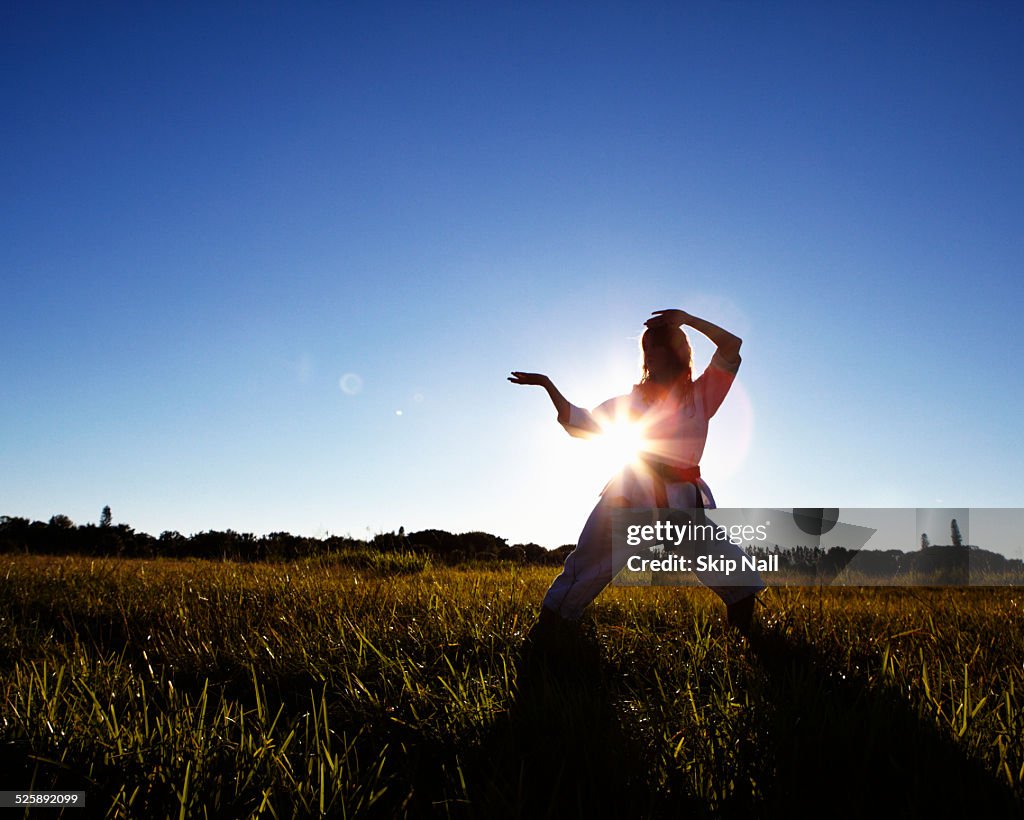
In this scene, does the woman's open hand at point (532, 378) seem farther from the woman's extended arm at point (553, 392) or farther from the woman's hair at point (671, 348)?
the woman's hair at point (671, 348)

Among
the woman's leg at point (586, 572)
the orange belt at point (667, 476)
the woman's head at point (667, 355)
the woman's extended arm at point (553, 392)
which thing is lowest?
the woman's leg at point (586, 572)

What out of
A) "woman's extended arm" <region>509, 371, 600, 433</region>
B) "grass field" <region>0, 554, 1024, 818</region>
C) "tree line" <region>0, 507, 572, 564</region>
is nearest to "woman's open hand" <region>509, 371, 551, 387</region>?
"woman's extended arm" <region>509, 371, 600, 433</region>

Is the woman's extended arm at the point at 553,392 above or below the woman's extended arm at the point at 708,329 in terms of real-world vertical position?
below

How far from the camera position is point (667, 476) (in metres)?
3.94

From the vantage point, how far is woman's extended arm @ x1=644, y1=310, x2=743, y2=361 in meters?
3.84

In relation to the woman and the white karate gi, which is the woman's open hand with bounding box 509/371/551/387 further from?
the white karate gi

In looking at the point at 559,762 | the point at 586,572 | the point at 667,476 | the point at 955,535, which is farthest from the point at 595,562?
the point at 955,535

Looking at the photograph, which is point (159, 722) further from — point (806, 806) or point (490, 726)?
point (806, 806)

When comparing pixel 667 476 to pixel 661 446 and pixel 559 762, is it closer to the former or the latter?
pixel 661 446

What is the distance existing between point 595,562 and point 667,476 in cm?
68

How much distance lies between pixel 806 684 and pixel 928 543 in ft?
23.0

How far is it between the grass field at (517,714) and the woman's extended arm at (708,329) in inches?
62.9

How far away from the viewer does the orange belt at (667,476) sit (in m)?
3.88

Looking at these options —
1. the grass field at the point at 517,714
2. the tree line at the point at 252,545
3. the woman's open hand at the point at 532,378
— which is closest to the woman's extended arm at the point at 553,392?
the woman's open hand at the point at 532,378
